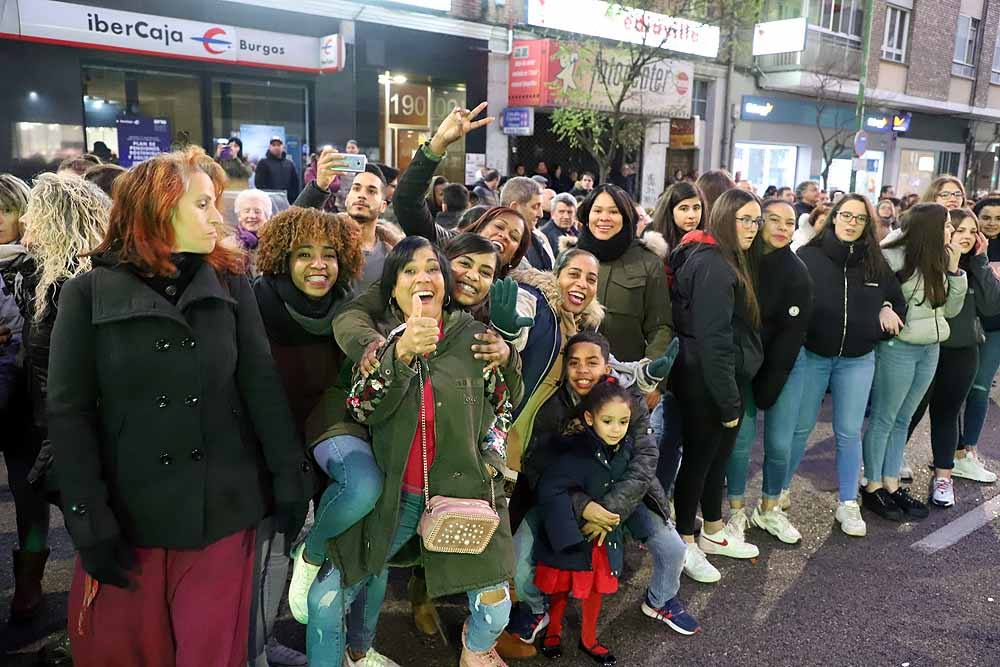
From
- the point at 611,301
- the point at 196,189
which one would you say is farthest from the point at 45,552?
the point at 611,301

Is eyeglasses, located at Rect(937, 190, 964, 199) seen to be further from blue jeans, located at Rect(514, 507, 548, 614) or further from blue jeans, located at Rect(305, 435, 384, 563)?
blue jeans, located at Rect(305, 435, 384, 563)

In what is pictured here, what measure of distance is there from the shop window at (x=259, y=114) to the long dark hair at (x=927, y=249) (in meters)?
10.3

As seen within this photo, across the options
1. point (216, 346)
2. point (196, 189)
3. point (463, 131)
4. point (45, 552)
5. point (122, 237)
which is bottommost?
point (45, 552)

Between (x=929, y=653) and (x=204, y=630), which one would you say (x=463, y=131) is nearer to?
(x=204, y=630)

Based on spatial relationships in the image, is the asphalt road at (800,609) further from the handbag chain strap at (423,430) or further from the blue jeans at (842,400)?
the handbag chain strap at (423,430)

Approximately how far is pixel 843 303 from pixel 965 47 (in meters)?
27.9

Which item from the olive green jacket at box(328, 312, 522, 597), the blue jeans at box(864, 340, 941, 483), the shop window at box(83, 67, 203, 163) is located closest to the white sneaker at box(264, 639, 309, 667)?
the olive green jacket at box(328, 312, 522, 597)

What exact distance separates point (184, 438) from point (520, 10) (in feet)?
50.3

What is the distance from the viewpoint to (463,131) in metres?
3.46

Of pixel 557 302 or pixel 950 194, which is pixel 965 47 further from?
pixel 557 302

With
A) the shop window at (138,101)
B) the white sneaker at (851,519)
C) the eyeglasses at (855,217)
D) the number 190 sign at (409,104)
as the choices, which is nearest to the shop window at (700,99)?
the number 190 sign at (409,104)

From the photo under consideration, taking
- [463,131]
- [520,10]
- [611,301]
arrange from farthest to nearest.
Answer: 1. [520,10]
2. [611,301]
3. [463,131]

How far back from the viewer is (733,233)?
4070 mm

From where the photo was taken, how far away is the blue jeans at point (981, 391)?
5.72 meters
